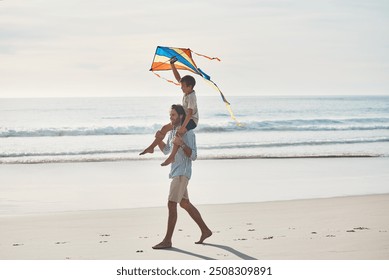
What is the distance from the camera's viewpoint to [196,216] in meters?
Answer: 5.89

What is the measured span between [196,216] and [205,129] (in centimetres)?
1634

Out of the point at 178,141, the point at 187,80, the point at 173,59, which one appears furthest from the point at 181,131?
the point at 173,59

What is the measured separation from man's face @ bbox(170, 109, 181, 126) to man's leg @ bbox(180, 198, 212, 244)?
2.09 feet

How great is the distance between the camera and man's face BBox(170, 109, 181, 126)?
5.65 metres

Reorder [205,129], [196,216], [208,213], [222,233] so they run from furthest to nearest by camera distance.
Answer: [205,129] < [208,213] < [222,233] < [196,216]

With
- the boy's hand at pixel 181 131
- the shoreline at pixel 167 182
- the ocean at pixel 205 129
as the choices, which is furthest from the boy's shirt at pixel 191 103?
the shoreline at pixel 167 182

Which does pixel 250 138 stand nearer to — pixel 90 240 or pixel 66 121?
pixel 66 121

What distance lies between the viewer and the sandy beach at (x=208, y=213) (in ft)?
19.2

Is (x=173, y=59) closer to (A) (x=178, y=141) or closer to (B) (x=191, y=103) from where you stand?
(B) (x=191, y=103)

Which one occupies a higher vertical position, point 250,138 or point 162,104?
point 162,104

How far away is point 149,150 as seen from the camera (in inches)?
222

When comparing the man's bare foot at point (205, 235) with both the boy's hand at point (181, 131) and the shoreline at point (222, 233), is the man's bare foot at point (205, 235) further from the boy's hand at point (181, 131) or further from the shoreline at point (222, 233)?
the boy's hand at point (181, 131)

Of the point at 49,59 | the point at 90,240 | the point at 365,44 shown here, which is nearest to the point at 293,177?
the point at 90,240
